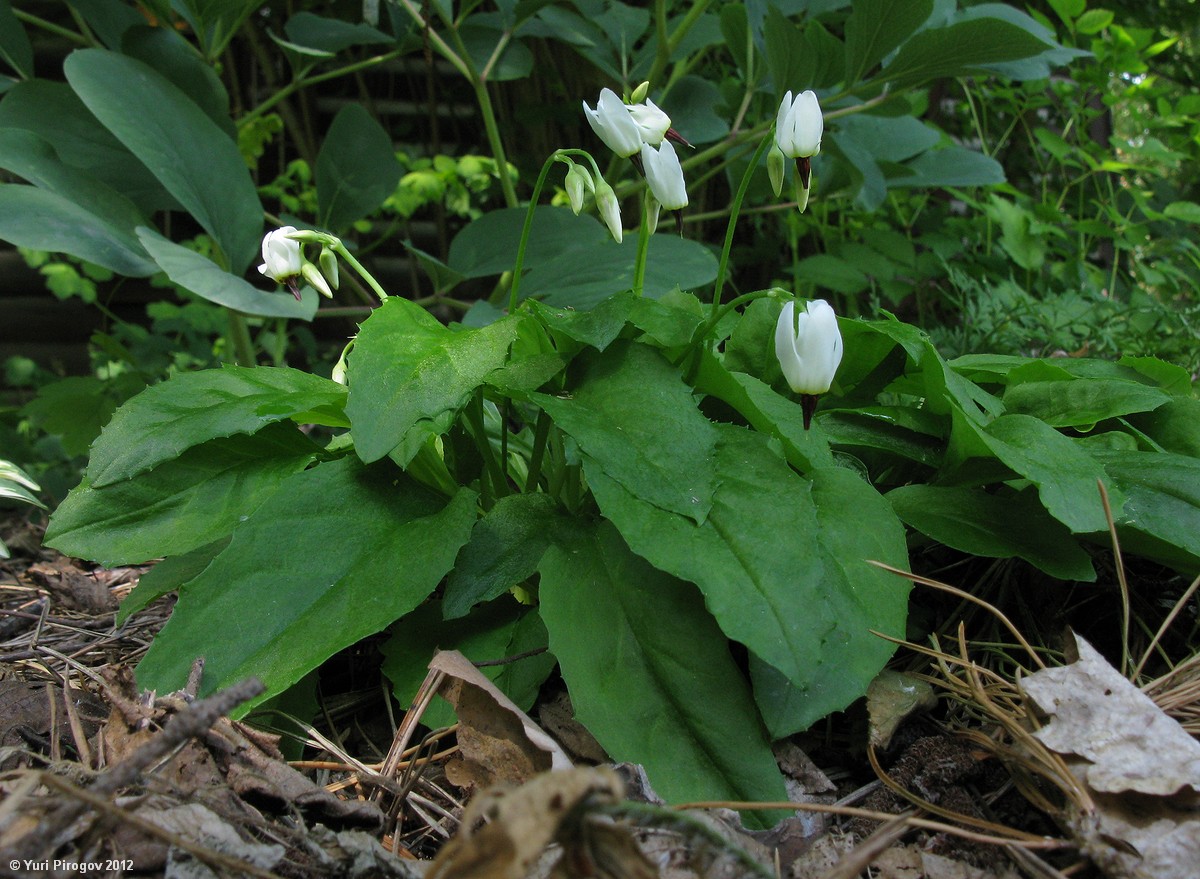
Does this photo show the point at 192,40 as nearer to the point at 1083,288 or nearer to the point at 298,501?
the point at 298,501

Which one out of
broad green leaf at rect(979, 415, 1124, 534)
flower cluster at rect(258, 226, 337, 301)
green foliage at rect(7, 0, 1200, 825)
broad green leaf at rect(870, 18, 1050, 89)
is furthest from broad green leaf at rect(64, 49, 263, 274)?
broad green leaf at rect(979, 415, 1124, 534)

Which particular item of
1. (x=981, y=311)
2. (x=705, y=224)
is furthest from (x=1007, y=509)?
(x=705, y=224)

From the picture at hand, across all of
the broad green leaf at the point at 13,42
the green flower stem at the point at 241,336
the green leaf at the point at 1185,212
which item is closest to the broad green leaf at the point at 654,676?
the green flower stem at the point at 241,336

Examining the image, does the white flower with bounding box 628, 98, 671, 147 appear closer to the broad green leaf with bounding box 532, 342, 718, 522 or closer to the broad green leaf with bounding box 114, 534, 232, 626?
the broad green leaf with bounding box 532, 342, 718, 522

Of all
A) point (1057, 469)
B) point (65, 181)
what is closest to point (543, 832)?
point (1057, 469)

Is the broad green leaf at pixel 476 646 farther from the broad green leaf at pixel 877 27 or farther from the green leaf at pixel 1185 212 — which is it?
the green leaf at pixel 1185 212

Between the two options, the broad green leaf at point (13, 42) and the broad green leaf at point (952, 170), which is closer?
the broad green leaf at point (13, 42)
